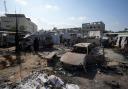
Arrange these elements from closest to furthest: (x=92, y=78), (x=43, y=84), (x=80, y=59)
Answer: (x=43, y=84)
(x=92, y=78)
(x=80, y=59)

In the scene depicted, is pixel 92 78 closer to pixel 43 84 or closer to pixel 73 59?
pixel 73 59

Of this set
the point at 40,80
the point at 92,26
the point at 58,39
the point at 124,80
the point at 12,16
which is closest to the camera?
the point at 40,80

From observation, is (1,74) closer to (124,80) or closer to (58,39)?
(124,80)

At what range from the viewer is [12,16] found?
60.0m

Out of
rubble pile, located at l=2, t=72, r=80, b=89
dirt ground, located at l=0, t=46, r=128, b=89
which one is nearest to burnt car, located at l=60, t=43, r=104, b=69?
dirt ground, located at l=0, t=46, r=128, b=89

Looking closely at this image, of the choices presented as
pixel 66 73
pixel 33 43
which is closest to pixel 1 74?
pixel 66 73

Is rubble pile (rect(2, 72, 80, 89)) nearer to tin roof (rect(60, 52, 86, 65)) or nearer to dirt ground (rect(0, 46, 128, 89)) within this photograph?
dirt ground (rect(0, 46, 128, 89))

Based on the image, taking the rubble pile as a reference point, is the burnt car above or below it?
above

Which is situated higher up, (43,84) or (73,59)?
(73,59)

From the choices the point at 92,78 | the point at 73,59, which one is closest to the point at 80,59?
the point at 73,59

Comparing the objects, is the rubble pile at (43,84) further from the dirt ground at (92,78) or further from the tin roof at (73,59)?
the tin roof at (73,59)

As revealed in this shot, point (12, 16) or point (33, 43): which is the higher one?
point (12, 16)

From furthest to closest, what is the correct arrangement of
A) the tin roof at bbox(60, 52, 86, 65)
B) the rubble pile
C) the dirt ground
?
the tin roof at bbox(60, 52, 86, 65), the dirt ground, the rubble pile

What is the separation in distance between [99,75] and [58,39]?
2304cm
